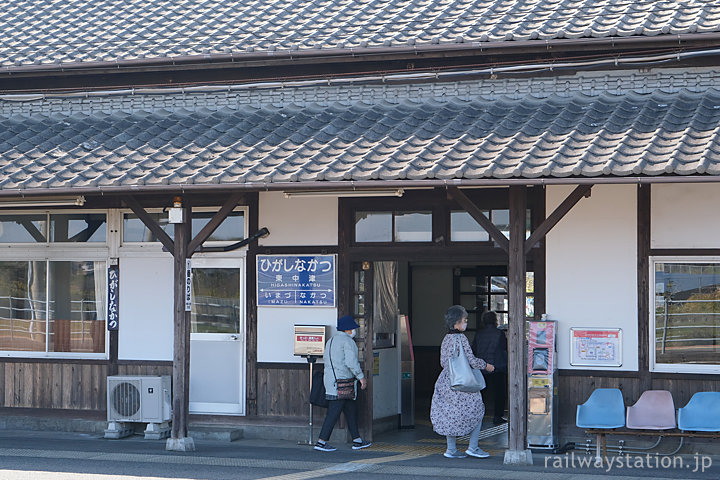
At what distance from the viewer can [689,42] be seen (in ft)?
35.9

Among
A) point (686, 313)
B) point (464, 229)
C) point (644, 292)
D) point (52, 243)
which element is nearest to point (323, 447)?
point (464, 229)

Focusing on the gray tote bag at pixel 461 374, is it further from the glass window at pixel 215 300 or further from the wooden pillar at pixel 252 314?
the glass window at pixel 215 300

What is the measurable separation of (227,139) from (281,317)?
231 cm

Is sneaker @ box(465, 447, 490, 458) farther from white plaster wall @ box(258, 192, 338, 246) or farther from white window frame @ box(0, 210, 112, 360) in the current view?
white window frame @ box(0, 210, 112, 360)

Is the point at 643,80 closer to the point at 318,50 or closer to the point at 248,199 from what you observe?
the point at 318,50

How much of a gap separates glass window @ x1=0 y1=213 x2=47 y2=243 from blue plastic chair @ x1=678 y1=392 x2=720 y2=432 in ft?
26.6

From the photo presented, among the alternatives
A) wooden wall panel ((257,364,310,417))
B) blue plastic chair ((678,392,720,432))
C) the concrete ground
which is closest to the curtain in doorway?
wooden wall panel ((257,364,310,417))

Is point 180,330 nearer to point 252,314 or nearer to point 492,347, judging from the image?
point 252,314

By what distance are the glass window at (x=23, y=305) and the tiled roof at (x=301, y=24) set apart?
8.73 feet

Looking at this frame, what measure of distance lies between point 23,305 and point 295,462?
15.7 ft

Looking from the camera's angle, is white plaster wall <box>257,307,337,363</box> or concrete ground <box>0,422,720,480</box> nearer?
concrete ground <box>0,422,720,480</box>

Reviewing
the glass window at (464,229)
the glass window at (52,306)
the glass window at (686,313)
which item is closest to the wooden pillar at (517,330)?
the glass window at (464,229)

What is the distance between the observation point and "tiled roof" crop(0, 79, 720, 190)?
9469 mm

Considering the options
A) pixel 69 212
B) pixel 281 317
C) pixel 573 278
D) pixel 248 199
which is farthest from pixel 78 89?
pixel 573 278
